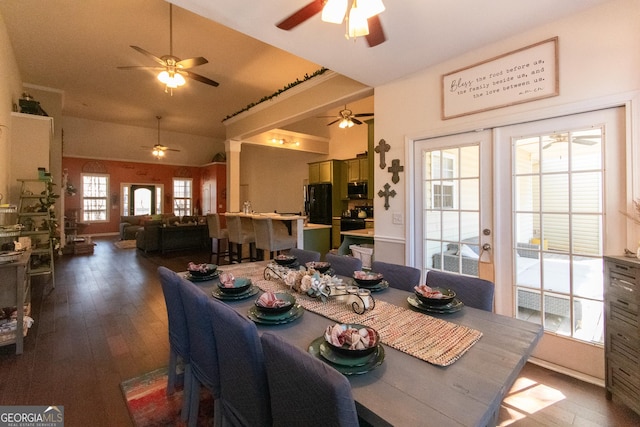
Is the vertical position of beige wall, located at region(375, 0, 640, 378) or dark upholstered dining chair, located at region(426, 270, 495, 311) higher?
beige wall, located at region(375, 0, 640, 378)

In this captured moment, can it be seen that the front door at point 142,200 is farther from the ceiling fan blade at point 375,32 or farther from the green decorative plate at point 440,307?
the green decorative plate at point 440,307

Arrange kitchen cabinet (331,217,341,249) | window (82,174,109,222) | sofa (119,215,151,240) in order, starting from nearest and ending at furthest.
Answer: kitchen cabinet (331,217,341,249), sofa (119,215,151,240), window (82,174,109,222)

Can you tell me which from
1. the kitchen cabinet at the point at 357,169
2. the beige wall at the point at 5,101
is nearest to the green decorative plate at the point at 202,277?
the beige wall at the point at 5,101

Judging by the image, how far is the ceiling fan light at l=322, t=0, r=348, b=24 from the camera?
1.61 m

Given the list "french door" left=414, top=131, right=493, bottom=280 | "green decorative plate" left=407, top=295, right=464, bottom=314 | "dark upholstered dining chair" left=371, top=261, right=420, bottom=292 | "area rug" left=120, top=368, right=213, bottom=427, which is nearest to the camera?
"green decorative plate" left=407, top=295, right=464, bottom=314

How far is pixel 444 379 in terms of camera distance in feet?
2.97

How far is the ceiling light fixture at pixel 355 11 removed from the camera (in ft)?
5.11

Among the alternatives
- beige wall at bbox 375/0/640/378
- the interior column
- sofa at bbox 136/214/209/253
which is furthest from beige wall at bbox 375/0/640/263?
sofa at bbox 136/214/209/253

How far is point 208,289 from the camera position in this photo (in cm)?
Result: 184

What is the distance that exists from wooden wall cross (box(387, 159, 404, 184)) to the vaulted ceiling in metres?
0.92

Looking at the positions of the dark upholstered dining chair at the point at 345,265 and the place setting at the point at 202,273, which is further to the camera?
the dark upholstered dining chair at the point at 345,265

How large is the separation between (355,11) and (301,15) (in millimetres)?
547

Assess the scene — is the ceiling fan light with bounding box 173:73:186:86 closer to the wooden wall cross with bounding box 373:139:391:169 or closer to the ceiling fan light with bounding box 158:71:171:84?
the ceiling fan light with bounding box 158:71:171:84

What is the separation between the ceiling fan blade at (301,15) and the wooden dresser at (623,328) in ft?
8.17
